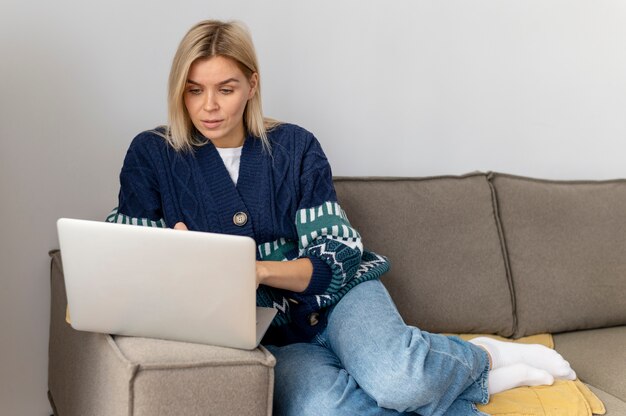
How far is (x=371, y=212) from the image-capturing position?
230cm

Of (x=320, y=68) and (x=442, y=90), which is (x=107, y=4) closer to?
(x=320, y=68)

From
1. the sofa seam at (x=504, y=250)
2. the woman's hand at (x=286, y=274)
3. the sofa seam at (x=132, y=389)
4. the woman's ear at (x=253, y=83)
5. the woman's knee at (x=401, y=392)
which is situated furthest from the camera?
the sofa seam at (x=504, y=250)

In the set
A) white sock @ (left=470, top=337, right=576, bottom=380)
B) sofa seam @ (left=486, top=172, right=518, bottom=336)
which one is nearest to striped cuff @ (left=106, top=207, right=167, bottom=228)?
white sock @ (left=470, top=337, right=576, bottom=380)

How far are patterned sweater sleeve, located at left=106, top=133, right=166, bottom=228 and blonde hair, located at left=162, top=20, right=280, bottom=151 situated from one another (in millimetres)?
75

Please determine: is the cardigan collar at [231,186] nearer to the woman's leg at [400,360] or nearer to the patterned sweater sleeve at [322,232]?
the patterned sweater sleeve at [322,232]

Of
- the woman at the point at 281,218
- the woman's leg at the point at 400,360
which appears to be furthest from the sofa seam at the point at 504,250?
the woman's leg at the point at 400,360

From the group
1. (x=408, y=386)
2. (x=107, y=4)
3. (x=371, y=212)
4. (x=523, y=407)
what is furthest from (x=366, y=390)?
(x=107, y=4)

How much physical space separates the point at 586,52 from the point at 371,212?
113cm

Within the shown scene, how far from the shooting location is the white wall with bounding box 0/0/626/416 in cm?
223

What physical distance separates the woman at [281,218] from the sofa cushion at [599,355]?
0.12 meters

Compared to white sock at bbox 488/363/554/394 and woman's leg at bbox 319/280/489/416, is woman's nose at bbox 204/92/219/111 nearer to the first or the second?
woman's leg at bbox 319/280/489/416

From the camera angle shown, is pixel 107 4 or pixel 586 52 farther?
pixel 586 52

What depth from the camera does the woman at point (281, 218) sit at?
1.79m

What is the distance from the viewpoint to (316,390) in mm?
1688
